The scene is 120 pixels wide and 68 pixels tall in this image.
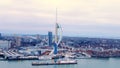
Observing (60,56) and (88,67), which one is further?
(60,56)

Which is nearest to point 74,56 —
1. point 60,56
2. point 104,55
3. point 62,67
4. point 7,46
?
point 60,56

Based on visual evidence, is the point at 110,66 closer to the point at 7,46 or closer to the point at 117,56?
the point at 117,56

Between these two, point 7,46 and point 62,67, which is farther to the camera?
point 7,46

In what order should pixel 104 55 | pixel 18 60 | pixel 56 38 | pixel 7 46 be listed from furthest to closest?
pixel 7 46, pixel 104 55, pixel 56 38, pixel 18 60

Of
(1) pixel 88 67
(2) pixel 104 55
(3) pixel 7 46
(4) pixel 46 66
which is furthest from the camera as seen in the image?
(3) pixel 7 46

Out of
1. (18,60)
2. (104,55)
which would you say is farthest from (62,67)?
(104,55)

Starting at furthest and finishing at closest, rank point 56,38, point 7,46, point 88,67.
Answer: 1. point 7,46
2. point 56,38
3. point 88,67

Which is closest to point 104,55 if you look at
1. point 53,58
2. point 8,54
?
point 53,58

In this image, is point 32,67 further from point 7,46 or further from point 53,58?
point 7,46

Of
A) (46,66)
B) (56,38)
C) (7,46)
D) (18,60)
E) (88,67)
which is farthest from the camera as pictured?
(7,46)
